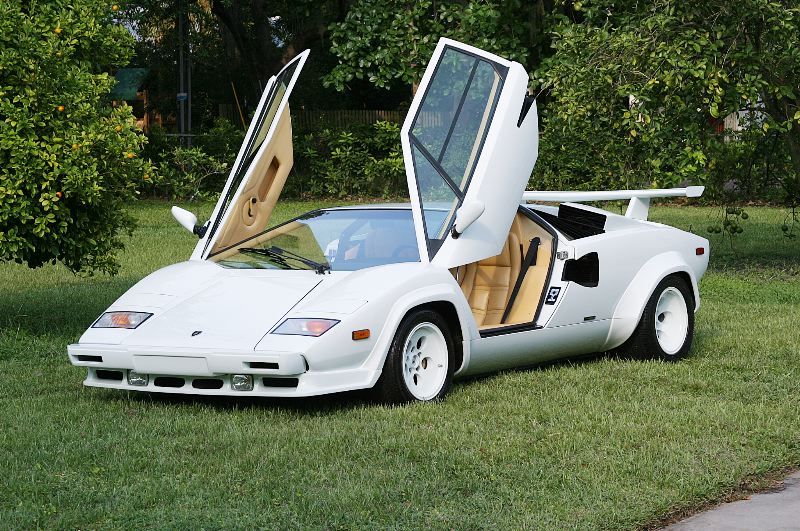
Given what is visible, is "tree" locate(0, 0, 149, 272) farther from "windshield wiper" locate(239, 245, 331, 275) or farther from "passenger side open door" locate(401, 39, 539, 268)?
"passenger side open door" locate(401, 39, 539, 268)

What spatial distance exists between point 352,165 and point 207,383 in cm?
2301

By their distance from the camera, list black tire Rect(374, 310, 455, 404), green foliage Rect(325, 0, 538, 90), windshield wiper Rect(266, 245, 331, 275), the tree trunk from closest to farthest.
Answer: black tire Rect(374, 310, 455, 404) < windshield wiper Rect(266, 245, 331, 275) < the tree trunk < green foliage Rect(325, 0, 538, 90)

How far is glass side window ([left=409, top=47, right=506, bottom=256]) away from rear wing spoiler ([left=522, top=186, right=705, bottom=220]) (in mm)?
1232

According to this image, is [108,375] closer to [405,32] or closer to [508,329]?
[508,329]

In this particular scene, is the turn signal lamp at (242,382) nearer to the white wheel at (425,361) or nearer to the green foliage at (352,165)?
the white wheel at (425,361)

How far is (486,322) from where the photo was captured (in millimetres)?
8633

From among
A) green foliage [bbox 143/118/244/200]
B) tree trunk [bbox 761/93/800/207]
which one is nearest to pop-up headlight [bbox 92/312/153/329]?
tree trunk [bbox 761/93/800/207]

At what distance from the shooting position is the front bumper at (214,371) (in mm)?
7074

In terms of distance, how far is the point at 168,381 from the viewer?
24.6ft

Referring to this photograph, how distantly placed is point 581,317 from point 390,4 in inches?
368

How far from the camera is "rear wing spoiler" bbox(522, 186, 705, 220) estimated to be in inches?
372

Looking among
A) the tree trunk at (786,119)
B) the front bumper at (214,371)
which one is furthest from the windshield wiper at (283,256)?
the tree trunk at (786,119)

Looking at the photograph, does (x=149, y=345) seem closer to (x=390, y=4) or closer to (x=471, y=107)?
(x=471, y=107)

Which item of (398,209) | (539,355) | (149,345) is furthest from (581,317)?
(149,345)
